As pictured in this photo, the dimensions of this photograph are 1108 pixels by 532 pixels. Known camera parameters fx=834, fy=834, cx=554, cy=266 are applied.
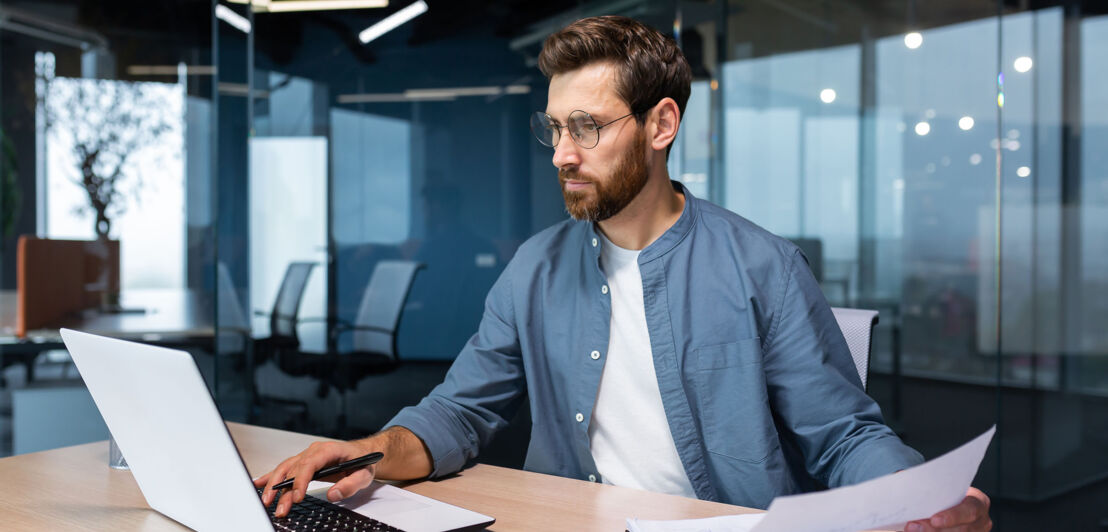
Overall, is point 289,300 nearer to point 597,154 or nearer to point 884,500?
point 597,154

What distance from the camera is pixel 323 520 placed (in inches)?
38.3

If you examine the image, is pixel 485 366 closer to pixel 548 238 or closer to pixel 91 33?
pixel 548 238

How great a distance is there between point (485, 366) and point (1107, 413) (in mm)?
3030

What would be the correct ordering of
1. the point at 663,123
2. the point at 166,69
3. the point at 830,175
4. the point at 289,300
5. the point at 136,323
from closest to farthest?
the point at 663,123 < the point at 136,323 < the point at 830,175 < the point at 289,300 < the point at 166,69

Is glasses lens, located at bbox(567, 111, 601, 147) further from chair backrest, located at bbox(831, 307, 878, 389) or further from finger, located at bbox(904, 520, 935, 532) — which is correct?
finger, located at bbox(904, 520, 935, 532)

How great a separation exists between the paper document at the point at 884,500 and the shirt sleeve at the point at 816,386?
38 cm

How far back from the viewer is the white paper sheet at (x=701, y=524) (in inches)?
36.8

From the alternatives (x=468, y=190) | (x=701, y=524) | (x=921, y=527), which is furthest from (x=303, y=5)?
(x=921, y=527)

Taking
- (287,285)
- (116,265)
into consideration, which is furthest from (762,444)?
(116,265)

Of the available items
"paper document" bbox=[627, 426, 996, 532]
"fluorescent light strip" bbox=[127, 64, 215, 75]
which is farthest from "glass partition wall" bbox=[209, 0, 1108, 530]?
"paper document" bbox=[627, 426, 996, 532]

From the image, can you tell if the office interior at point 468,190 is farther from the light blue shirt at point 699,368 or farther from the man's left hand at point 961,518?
the man's left hand at point 961,518

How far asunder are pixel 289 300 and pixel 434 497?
3206mm

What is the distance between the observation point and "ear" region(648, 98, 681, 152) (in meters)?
1.43

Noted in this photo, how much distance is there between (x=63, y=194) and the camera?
14.6 ft
